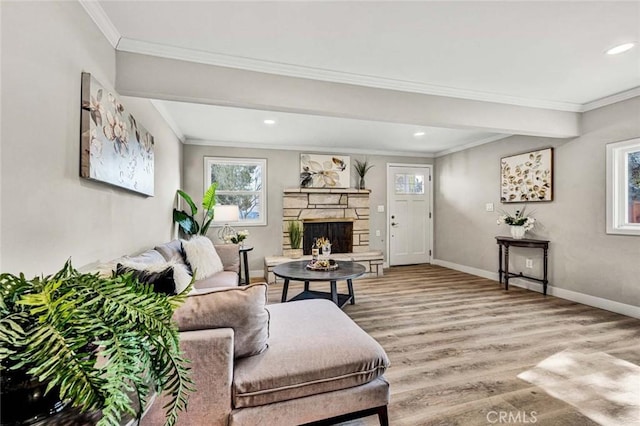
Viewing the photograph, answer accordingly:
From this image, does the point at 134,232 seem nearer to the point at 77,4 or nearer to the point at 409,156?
the point at 77,4

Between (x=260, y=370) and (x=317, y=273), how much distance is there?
1879mm

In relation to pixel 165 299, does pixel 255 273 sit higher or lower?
lower

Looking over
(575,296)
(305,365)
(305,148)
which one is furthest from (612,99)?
(305,365)

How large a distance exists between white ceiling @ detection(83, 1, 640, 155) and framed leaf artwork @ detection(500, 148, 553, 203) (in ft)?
3.25

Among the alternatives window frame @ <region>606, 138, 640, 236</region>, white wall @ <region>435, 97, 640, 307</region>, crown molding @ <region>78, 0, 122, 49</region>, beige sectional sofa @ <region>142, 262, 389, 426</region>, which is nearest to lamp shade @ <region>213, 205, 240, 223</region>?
crown molding @ <region>78, 0, 122, 49</region>

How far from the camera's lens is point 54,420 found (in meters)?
0.52

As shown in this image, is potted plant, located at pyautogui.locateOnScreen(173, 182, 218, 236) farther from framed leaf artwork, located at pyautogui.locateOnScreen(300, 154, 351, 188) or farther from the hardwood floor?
framed leaf artwork, located at pyautogui.locateOnScreen(300, 154, 351, 188)

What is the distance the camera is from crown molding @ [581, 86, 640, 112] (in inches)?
124

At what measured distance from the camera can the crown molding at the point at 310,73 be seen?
224 centimetres

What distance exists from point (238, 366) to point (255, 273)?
4.12 m

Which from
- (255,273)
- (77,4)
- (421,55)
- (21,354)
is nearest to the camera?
(21,354)

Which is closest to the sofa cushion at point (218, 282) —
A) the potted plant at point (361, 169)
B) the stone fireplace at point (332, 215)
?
the stone fireplace at point (332, 215)

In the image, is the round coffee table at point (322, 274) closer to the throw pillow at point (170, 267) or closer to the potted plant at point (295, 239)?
the throw pillow at point (170, 267)

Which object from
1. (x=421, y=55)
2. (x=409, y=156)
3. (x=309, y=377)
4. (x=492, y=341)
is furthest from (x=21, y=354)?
(x=409, y=156)
